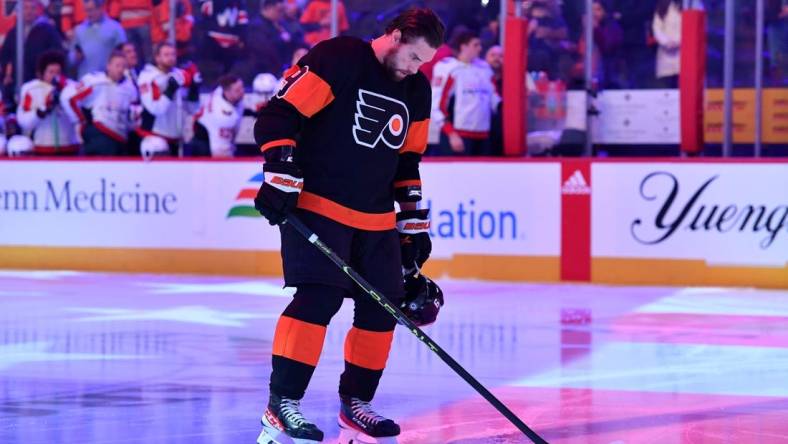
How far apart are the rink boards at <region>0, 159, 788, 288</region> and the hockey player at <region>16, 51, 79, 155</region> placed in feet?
1.37

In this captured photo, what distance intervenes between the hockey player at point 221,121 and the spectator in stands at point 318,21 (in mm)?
673

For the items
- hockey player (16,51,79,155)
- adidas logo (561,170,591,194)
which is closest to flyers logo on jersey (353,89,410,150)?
adidas logo (561,170,591,194)

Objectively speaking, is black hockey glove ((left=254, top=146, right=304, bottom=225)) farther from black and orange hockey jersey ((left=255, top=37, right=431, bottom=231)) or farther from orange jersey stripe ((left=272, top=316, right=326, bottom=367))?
orange jersey stripe ((left=272, top=316, right=326, bottom=367))

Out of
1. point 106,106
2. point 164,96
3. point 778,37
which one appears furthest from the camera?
point 106,106

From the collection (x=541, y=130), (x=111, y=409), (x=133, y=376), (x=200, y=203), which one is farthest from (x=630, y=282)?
(x=111, y=409)

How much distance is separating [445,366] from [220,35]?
→ 569 centimetres

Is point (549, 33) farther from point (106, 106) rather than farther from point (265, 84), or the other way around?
point (106, 106)

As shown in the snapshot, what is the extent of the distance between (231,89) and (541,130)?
2509mm

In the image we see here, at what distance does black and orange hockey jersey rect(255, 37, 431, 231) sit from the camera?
13.6ft

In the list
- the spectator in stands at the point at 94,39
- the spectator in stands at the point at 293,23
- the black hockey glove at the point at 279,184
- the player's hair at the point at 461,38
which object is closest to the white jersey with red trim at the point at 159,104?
the spectator in stands at the point at 94,39

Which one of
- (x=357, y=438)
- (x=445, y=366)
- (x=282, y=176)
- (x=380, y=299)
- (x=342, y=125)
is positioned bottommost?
(x=445, y=366)

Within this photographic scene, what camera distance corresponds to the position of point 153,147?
1053 cm

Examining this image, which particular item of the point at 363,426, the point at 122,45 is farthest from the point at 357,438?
the point at 122,45

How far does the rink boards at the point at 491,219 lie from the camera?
30.1 ft
